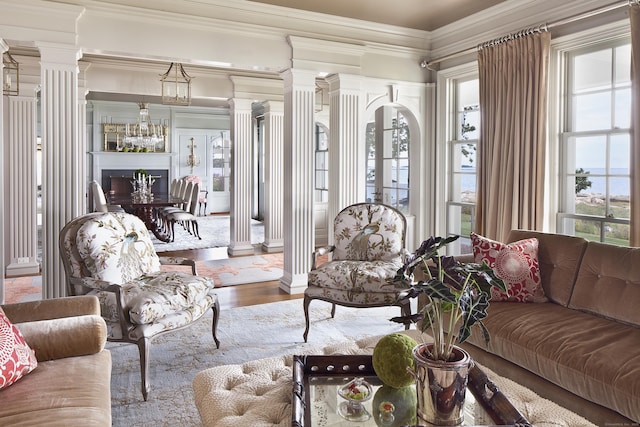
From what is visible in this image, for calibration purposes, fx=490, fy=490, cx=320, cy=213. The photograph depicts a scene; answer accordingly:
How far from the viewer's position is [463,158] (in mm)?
5336

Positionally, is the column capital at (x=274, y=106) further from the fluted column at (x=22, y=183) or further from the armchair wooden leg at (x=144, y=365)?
the armchair wooden leg at (x=144, y=365)

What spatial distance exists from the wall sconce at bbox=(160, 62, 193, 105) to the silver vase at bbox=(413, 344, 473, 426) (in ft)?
18.0

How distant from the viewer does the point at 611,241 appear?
3.81 m

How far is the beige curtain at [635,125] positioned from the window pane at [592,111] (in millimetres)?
386

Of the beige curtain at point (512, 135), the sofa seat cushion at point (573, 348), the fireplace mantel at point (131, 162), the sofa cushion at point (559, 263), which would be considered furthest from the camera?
the fireplace mantel at point (131, 162)

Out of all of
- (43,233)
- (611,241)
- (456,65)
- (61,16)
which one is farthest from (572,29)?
(43,233)

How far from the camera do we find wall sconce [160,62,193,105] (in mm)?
6301

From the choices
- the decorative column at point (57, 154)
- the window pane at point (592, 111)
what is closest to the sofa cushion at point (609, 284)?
the window pane at point (592, 111)

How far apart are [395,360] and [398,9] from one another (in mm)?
3935

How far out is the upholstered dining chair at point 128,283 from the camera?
2.72 metres

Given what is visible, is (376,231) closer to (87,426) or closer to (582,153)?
(582,153)

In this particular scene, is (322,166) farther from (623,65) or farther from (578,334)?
(578,334)

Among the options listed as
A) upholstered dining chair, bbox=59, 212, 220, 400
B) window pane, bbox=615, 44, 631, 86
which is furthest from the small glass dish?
window pane, bbox=615, 44, 631, 86

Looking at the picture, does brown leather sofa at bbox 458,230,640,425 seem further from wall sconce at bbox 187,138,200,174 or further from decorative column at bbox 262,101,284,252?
wall sconce at bbox 187,138,200,174
